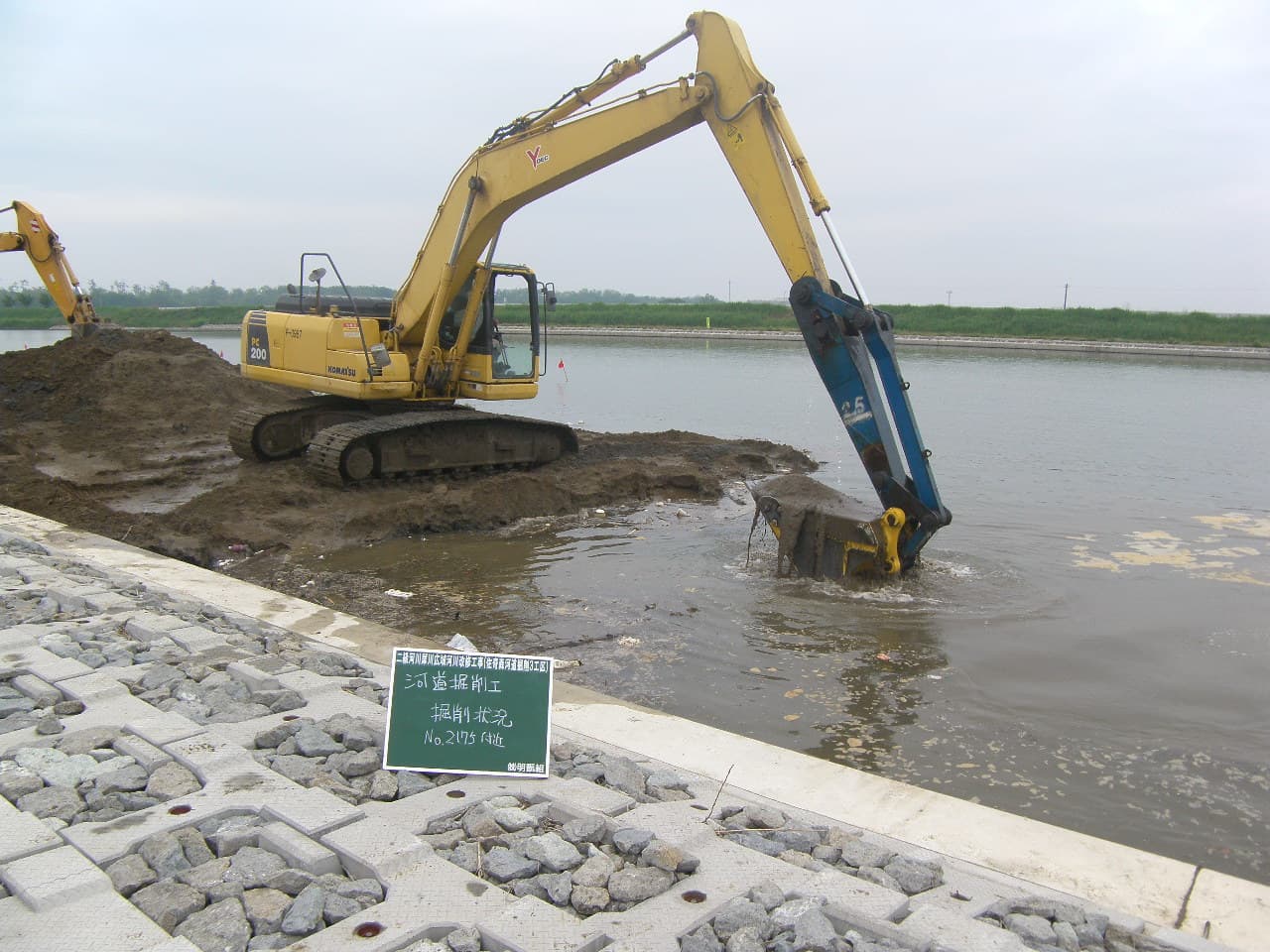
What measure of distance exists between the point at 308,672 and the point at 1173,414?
20.2 meters

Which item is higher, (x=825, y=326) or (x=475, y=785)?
(x=825, y=326)

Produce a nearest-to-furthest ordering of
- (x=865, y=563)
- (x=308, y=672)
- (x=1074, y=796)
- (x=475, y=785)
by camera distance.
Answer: (x=475, y=785), (x=1074, y=796), (x=308, y=672), (x=865, y=563)

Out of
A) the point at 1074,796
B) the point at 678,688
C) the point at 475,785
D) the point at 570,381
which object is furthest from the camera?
the point at 570,381

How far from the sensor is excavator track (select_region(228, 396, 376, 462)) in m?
12.3

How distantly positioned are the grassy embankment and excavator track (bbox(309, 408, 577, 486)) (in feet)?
107

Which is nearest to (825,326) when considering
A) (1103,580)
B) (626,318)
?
(1103,580)

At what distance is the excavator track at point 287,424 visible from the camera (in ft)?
40.4

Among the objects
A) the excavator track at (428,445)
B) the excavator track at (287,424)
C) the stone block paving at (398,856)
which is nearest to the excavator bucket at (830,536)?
the stone block paving at (398,856)

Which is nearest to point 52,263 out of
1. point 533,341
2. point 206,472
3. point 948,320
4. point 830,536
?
point 206,472

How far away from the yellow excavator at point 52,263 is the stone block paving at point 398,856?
17.3 metres

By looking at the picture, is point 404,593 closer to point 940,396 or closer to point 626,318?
point 940,396

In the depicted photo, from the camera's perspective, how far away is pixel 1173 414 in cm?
2095

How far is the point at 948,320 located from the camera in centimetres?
5650

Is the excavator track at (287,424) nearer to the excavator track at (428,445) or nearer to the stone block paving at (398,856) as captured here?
the excavator track at (428,445)
